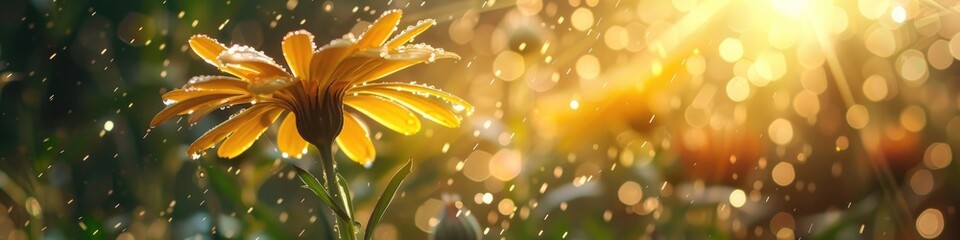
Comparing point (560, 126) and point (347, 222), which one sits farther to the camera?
point (560, 126)

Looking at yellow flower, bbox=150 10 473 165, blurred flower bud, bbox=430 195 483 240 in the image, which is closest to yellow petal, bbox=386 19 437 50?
yellow flower, bbox=150 10 473 165

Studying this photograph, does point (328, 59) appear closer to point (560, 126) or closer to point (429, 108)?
point (429, 108)

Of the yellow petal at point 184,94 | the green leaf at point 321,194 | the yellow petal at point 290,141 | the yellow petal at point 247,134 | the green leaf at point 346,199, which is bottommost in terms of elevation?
the yellow petal at point 290,141

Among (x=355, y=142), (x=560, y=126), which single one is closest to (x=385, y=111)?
(x=355, y=142)

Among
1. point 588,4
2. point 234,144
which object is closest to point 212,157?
point 234,144

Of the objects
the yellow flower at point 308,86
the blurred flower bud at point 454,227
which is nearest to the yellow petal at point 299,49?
the yellow flower at point 308,86

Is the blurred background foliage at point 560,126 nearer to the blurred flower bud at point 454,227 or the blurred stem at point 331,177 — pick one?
the blurred flower bud at point 454,227

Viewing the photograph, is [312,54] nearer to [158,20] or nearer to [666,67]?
[666,67]

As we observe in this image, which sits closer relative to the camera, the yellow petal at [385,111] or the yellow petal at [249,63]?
the yellow petal at [249,63]
